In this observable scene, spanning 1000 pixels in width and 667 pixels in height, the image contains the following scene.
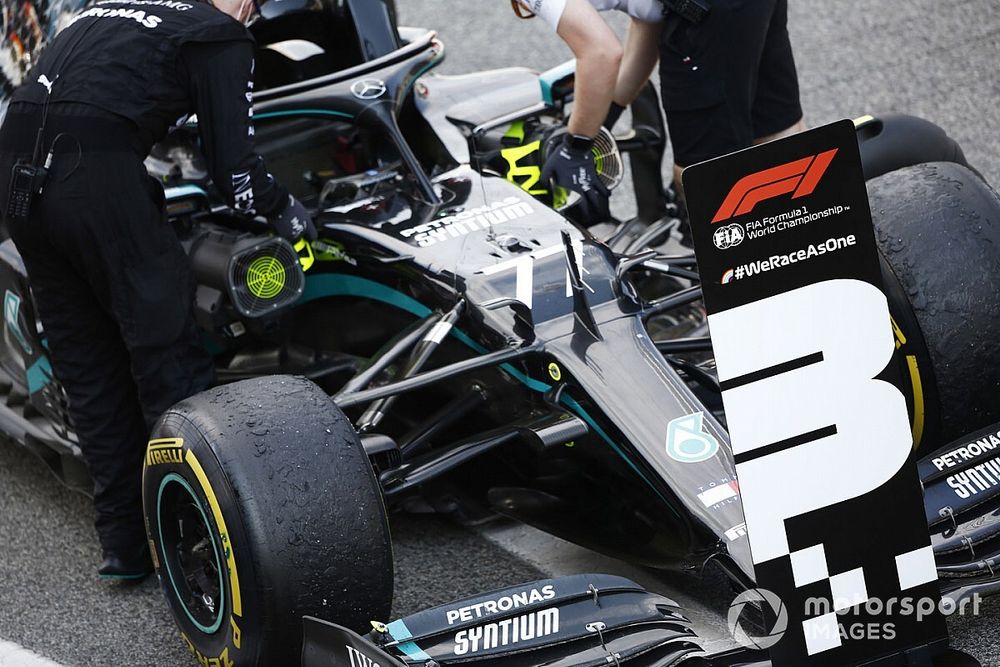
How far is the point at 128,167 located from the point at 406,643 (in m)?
1.76

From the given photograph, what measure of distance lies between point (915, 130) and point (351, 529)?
271cm

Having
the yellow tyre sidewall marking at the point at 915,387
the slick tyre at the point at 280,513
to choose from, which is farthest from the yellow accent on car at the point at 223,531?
the yellow tyre sidewall marking at the point at 915,387

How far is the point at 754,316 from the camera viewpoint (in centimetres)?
283

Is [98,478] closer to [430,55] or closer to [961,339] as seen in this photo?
[430,55]

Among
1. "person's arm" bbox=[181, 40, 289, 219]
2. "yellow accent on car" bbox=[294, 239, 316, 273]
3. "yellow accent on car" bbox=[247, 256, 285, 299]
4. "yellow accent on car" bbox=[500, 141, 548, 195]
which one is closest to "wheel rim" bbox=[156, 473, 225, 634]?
"yellow accent on car" bbox=[247, 256, 285, 299]

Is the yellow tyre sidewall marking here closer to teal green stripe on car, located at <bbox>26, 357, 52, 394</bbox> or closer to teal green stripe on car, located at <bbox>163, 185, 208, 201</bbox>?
teal green stripe on car, located at <bbox>163, 185, 208, 201</bbox>

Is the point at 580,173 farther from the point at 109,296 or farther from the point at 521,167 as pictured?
the point at 109,296

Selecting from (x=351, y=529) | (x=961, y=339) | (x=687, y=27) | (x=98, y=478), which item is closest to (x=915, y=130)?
(x=687, y=27)

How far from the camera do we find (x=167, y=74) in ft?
13.3

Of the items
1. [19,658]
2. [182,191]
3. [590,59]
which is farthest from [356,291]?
[19,658]

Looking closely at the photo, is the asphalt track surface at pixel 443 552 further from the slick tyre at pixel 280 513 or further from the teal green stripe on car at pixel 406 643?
the teal green stripe on car at pixel 406 643

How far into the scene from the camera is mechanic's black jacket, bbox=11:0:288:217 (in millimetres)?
4031

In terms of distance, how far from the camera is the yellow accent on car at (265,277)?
14.2 feet

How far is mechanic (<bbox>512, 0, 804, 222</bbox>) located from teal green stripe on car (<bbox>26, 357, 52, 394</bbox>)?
181cm
